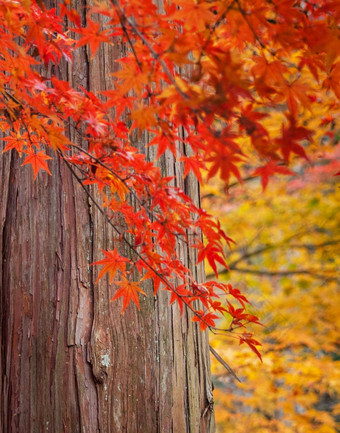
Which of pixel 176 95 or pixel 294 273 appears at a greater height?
pixel 294 273

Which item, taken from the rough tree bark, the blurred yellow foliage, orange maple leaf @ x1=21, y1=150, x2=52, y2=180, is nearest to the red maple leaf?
the rough tree bark

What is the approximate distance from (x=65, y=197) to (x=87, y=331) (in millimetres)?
479

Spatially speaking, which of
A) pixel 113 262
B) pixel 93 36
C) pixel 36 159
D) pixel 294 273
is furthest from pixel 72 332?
pixel 294 273

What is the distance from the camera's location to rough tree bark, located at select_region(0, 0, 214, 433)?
56.0 inches

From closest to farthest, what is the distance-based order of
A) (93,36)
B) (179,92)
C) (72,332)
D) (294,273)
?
(179,92) → (93,36) → (72,332) → (294,273)

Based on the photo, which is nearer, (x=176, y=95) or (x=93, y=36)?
(x=176, y=95)

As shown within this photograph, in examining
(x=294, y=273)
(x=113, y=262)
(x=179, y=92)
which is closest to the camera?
(x=179, y=92)

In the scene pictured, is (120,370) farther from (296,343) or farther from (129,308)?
(296,343)

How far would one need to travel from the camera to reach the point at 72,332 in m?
1.46

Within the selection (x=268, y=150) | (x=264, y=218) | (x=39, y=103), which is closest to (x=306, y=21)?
(x=268, y=150)

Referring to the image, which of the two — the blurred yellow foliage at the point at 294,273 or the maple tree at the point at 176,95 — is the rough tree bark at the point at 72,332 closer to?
the maple tree at the point at 176,95

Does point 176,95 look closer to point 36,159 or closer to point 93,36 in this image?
point 93,36

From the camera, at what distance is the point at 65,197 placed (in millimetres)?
1547

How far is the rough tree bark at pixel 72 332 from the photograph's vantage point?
1.42 m
